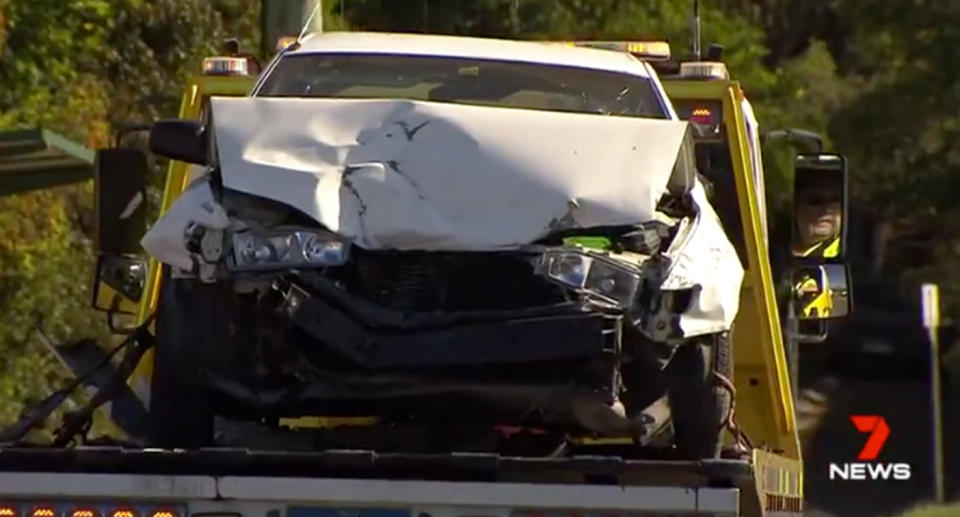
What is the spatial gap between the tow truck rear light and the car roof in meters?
0.31

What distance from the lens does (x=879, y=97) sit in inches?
950

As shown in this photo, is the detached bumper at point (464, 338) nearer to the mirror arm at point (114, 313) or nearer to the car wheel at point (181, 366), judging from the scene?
the car wheel at point (181, 366)

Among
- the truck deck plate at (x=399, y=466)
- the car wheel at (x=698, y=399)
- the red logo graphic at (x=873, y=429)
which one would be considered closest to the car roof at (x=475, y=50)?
the car wheel at (x=698, y=399)

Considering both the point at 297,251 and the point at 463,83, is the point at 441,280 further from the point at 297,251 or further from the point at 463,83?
the point at 463,83

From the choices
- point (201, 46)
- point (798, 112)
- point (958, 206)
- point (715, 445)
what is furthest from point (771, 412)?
point (798, 112)

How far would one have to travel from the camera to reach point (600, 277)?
22.6 ft

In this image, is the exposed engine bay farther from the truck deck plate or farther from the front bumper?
the truck deck plate

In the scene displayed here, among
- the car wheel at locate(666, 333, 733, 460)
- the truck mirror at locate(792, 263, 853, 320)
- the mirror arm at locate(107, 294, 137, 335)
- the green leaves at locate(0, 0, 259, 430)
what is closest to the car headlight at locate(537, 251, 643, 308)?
the car wheel at locate(666, 333, 733, 460)

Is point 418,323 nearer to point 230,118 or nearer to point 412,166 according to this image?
point 412,166

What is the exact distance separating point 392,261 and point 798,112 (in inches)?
836

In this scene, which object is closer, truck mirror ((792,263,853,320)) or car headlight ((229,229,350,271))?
car headlight ((229,229,350,271))

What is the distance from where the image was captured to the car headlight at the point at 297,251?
6.96m

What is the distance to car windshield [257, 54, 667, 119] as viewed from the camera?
8703 millimetres

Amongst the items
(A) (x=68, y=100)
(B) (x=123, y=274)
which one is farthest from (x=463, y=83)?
(A) (x=68, y=100)
